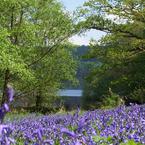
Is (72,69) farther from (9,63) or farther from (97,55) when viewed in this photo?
(9,63)

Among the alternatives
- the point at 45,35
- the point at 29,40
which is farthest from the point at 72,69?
the point at 29,40

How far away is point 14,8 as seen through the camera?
99.6ft

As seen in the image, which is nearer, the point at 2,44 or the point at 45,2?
the point at 2,44

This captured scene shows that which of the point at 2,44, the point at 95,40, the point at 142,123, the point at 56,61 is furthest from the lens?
the point at 56,61

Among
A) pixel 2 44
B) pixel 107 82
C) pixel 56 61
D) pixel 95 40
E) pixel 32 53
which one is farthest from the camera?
pixel 107 82

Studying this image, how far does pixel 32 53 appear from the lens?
107 ft

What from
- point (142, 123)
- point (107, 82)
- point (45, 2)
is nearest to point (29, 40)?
point (45, 2)

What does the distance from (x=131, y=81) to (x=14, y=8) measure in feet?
30.5

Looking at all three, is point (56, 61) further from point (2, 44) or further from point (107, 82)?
point (2, 44)

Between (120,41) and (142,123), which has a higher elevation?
(120,41)

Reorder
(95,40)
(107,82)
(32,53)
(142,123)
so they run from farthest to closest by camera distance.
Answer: (107,82), (32,53), (95,40), (142,123)

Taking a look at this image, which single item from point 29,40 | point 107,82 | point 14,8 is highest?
point 14,8

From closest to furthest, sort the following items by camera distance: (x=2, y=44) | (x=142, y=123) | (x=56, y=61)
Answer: (x=142, y=123) < (x=2, y=44) < (x=56, y=61)

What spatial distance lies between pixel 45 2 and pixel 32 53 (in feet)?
12.6
